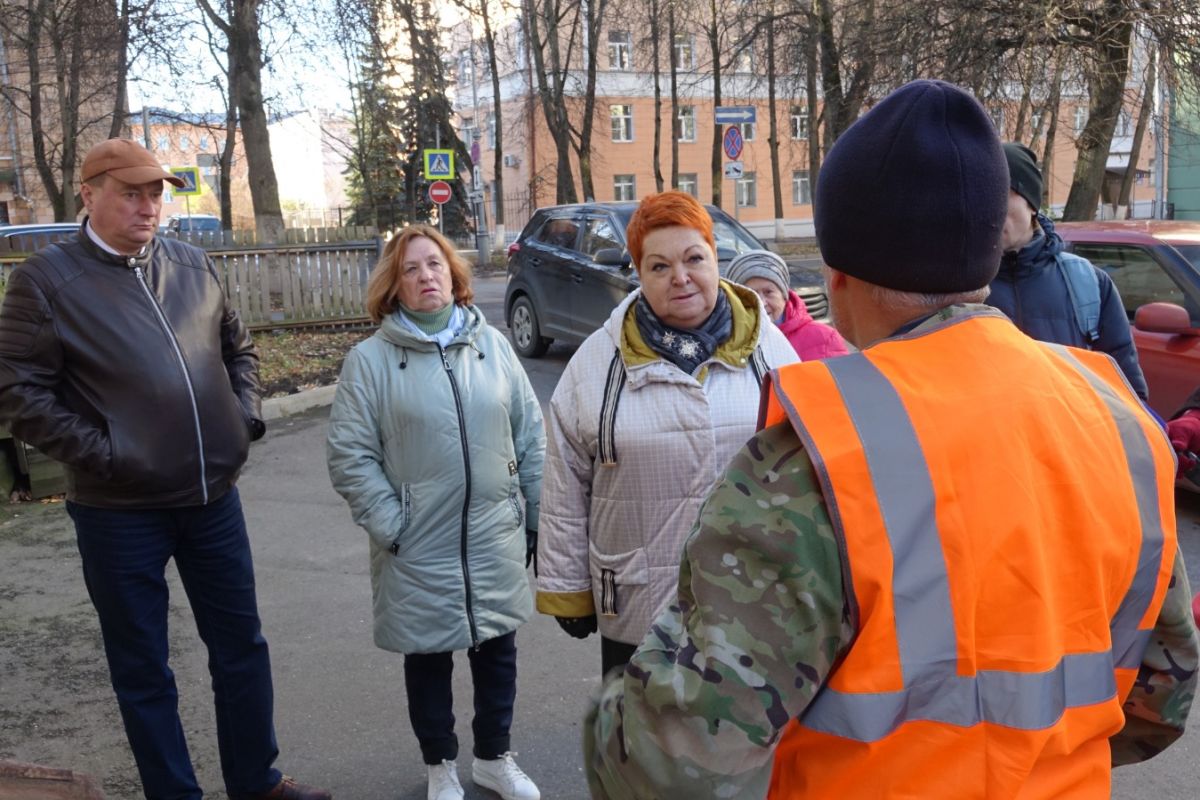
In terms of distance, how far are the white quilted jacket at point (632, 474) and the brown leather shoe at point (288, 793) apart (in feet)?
3.98

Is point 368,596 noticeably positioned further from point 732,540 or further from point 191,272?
point 732,540

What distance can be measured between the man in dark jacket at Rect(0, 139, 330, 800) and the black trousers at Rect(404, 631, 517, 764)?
0.53m

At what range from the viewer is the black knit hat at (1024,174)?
3443 mm

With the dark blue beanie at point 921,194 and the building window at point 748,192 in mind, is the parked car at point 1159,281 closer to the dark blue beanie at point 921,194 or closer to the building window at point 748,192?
the dark blue beanie at point 921,194

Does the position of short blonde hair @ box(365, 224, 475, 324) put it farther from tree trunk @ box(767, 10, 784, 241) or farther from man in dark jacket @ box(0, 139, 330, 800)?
tree trunk @ box(767, 10, 784, 241)

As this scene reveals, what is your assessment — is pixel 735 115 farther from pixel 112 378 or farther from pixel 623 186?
pixel 623 186

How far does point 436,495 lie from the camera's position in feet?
11.3

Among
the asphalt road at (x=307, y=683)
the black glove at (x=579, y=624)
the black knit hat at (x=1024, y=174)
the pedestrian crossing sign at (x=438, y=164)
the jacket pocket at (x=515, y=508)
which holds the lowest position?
the asphalt road at (x=307, y=683)

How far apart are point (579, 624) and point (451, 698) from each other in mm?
871

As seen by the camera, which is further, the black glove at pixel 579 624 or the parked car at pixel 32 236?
the parked car at pixel 32 236

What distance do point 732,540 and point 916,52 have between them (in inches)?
630

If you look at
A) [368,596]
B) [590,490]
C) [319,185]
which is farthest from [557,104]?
[319,185]

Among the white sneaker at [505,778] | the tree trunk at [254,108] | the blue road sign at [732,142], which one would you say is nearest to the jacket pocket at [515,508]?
the white sneaker at [505,778]

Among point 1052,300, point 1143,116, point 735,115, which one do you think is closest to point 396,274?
point 1052,300
